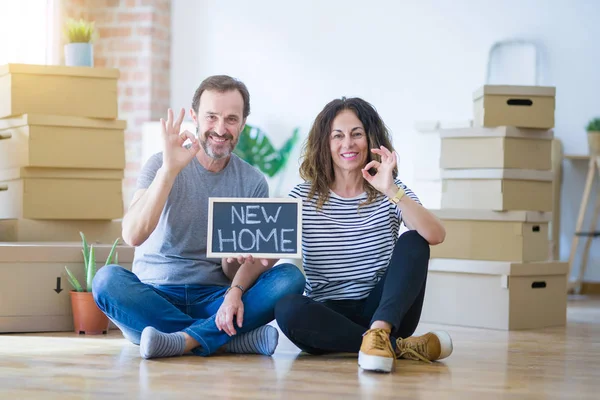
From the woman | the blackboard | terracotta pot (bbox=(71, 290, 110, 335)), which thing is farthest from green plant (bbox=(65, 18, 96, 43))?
the blackboard

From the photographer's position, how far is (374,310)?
261 centimetres

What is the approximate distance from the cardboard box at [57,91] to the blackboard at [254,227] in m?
1.24

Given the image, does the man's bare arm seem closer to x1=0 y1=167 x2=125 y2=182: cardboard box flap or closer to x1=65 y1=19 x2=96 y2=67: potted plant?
x1=0 y1=167 x2=125 y2=182: cardboard box flap

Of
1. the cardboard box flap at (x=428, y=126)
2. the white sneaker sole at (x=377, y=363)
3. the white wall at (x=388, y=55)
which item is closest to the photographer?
the white sneaker sole at (x=377, y=363)

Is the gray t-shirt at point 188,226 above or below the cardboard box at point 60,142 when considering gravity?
below

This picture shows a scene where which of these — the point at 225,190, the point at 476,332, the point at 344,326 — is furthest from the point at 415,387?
the point at 476,332

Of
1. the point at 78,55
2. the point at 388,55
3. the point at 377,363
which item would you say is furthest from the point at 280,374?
the point at 388,55

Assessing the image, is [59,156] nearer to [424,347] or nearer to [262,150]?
[424,347]

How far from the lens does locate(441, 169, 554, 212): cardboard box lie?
3.73 m

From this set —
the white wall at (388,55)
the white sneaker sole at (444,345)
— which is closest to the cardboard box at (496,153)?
the white sneaker sole at (444,345)

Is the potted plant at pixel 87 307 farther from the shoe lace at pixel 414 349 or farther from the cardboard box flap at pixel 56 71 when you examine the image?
the shoe lace at pixel 414 349

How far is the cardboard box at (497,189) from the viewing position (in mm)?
3727

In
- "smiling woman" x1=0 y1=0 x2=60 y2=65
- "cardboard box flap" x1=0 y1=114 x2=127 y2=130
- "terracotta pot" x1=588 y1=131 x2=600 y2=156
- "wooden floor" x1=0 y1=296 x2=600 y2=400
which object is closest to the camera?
"wooden floor" x1=0 y1=296 x2=600 y2=400

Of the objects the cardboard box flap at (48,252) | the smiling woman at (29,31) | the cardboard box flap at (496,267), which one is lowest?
the cardboard box flap at (496,267)
